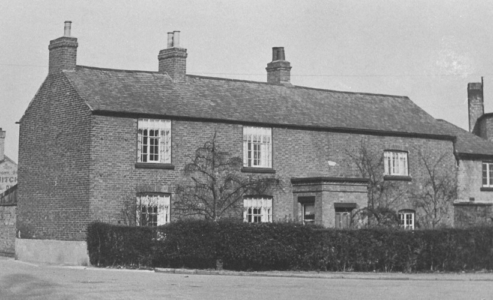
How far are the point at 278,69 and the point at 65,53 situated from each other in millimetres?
12517

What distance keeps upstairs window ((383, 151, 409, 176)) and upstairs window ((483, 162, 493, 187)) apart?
7.33m

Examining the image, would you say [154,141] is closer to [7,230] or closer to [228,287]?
[7,230]

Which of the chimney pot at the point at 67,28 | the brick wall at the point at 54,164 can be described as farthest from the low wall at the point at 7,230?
the chimney pot at the point at 67,28

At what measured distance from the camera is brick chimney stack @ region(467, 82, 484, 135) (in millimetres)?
56750

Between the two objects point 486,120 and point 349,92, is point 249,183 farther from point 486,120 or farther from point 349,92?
point 486,120

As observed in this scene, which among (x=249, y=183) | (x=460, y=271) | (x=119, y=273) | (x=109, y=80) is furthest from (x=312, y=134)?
(x=119, y=273)

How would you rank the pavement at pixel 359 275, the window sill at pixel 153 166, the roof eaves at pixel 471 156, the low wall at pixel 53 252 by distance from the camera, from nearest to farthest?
the pavement at pixel 359 275 → the low wall at pixel 53 252 → the window sill at pixel 153 166 → the roof eaves at pixel 471 156

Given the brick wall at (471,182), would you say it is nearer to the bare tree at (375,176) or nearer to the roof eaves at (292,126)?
the roof eaves at (292,126)

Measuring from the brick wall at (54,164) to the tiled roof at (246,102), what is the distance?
1249 millimetres

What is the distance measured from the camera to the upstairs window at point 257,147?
126 ft

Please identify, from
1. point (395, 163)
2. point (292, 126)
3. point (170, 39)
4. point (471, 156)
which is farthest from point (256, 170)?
point (471, 156)

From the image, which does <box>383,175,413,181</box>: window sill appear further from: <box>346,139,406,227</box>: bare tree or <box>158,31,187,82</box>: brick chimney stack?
<box>158,31,187,82</box>: brick chimney stack

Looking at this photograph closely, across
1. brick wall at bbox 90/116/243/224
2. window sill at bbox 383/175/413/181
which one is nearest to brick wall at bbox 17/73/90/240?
brick wall at bbox 90/116/243/224

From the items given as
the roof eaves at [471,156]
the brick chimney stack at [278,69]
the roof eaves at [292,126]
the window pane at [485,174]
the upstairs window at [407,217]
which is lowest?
the upstairs window at [407,217]
